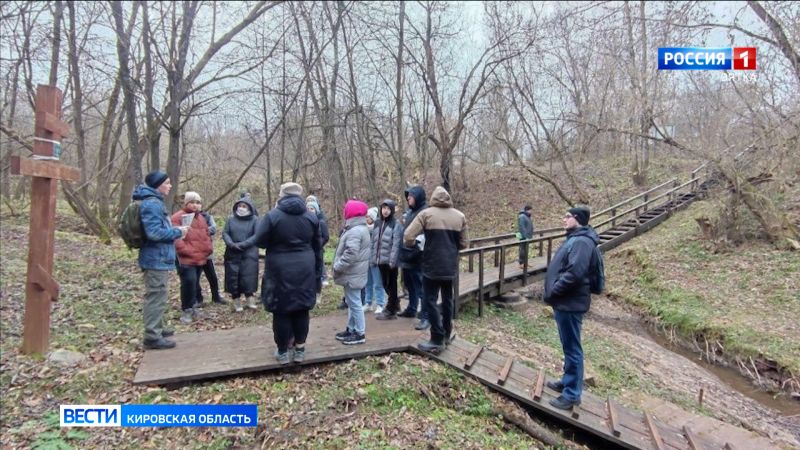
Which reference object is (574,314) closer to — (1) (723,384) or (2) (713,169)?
(1) (723,384)

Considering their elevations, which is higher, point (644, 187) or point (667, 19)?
point (667, 19)

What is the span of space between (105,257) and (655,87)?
16.7 metres

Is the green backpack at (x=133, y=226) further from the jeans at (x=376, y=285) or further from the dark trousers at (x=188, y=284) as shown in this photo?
the jeans at (x=376, y=285)

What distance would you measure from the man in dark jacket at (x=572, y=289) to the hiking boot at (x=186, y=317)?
15.4 feet

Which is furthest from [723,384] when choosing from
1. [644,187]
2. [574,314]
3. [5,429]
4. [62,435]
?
[644,187]

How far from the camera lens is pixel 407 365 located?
4.71 meters

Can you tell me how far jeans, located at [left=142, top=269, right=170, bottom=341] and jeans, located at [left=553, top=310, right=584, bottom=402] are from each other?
4268 mm

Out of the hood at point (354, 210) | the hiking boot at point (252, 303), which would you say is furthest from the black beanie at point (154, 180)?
the hiking boot at point (252, 303)

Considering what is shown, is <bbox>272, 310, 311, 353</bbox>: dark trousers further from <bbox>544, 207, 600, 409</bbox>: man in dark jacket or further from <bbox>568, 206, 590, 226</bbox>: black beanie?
<bbox>568, 206, 590, 226</bbox>: black beanie

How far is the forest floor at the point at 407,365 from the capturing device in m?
3.64

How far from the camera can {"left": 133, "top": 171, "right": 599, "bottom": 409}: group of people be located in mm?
4055

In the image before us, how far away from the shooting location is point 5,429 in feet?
11.4

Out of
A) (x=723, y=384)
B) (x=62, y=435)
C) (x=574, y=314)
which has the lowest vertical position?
(x=723, y=384)

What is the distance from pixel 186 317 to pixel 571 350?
4.95 m
